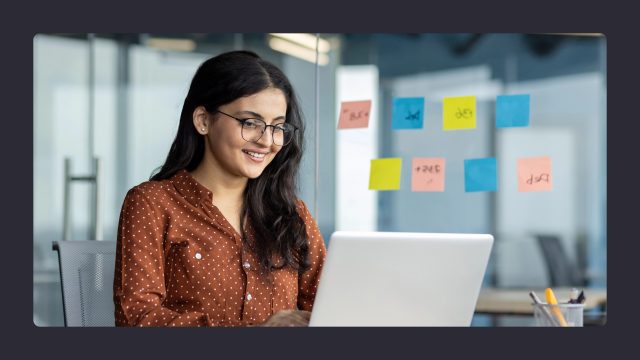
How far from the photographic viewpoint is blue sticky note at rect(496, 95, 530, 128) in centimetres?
340

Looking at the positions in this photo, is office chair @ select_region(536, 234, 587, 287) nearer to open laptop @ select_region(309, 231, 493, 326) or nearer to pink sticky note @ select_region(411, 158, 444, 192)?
pink sticky note @ select_region(411, 158, 444, 192)

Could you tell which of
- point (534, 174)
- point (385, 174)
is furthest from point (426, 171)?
point (534, 174)

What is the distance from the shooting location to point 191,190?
2.49m

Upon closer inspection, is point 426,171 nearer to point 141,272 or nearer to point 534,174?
point 534,174

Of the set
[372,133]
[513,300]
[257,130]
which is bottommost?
[513,300]

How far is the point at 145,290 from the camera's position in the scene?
87.4 inches

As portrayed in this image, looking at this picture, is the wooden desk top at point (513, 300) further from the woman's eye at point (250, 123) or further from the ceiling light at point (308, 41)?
the woman's eye at point (250, 123)

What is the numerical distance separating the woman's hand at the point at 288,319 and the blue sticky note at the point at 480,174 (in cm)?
172

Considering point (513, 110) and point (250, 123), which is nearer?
point (250, 123)

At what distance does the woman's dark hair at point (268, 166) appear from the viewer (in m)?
2.46

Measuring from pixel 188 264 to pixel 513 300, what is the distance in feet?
8.79

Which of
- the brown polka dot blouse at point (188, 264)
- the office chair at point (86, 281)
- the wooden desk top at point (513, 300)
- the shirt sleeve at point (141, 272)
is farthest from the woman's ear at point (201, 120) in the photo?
the wooden desk top at point (513, 300)

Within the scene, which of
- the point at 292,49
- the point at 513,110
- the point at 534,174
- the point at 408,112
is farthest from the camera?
the point at 292,49

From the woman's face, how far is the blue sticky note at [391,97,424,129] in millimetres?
1259
